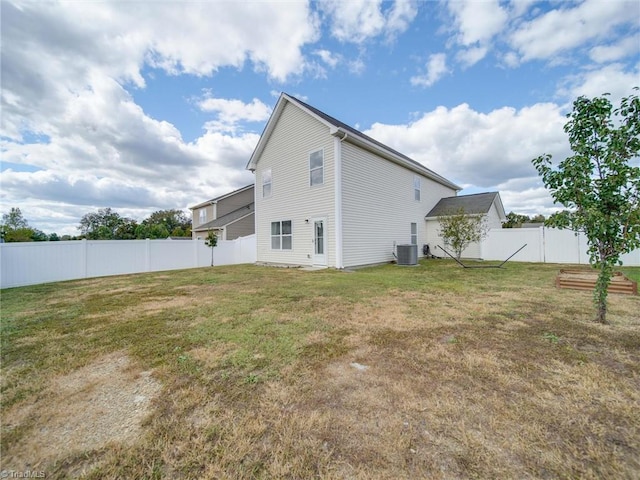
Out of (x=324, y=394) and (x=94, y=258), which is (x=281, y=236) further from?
(x=324, y=394)

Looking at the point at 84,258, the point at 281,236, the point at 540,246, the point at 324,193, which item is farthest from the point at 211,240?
the point at 540,246

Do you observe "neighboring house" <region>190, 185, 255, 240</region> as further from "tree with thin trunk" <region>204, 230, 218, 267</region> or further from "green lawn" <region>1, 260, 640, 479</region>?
"green lawn" <region>1, 260, 640, 479</region>

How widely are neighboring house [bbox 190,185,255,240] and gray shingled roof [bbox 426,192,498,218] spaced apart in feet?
46.2

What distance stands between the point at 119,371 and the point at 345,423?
255 centimetres

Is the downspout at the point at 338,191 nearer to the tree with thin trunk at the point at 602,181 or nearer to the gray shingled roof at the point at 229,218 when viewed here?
the tree with thin trunk at the point at 602,181

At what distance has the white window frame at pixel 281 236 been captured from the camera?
43.0 feet

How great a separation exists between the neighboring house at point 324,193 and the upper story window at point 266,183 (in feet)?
0.18

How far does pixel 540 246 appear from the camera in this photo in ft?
46.3

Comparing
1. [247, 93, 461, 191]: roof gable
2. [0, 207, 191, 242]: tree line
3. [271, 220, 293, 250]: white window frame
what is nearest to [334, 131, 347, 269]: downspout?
[247, 93, 461, 191]: roof gable

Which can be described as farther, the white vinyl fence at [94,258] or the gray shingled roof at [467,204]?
the gray shingled roof at [467,204]

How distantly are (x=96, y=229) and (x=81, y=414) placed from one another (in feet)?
59.6

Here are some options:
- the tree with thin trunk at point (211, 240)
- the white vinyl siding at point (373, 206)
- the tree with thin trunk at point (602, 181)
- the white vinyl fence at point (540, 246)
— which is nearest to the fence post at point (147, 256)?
the tree with thin trunk at point (211, 240)

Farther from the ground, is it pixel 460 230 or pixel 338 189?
pixel 338 189

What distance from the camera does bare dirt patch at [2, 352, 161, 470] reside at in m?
1.77
